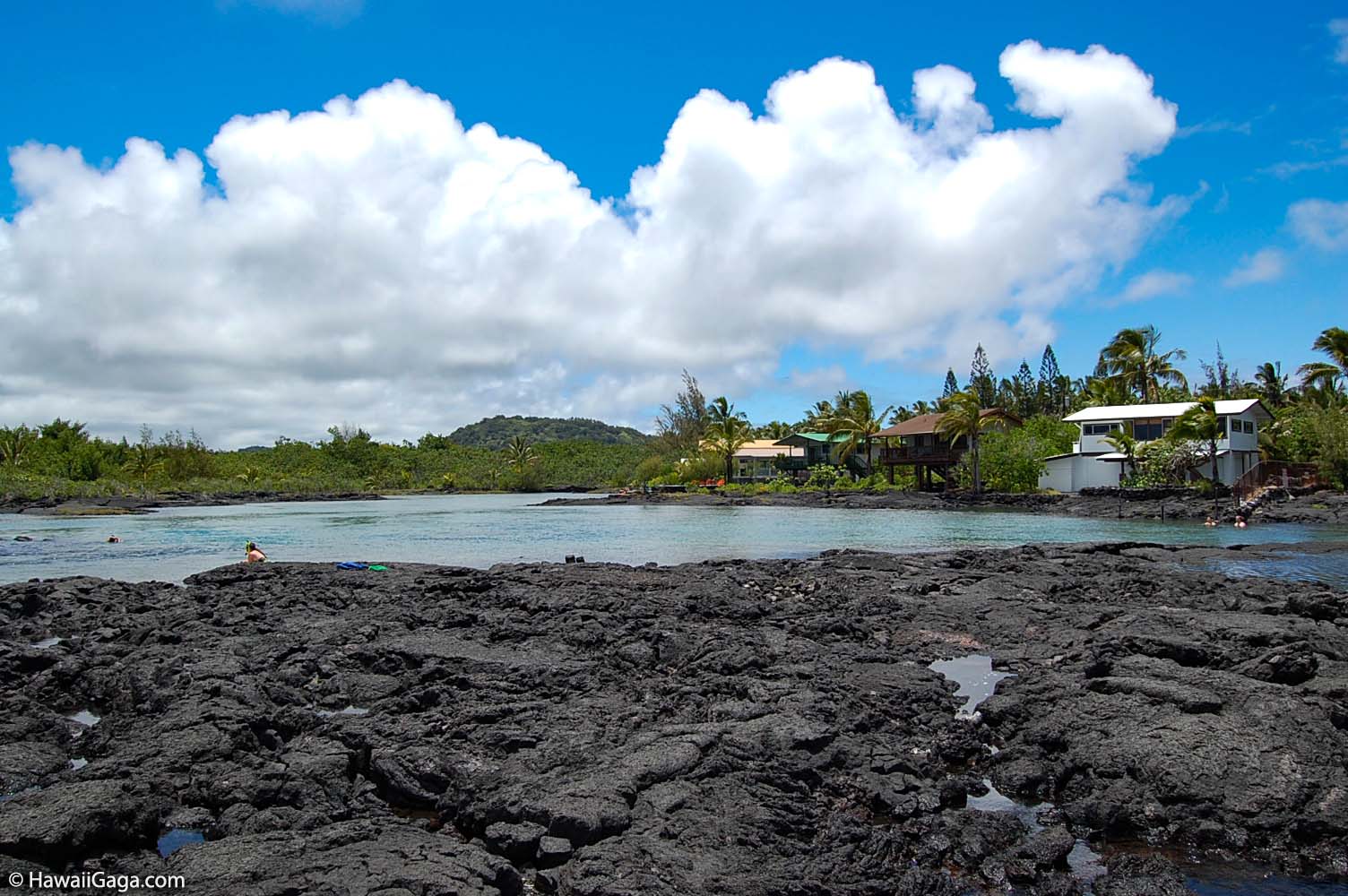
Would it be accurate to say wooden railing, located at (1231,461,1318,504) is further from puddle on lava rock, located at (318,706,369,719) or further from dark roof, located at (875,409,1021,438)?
puddle on lava rock, located at (318,706,369,719)

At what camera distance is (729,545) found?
31891mm

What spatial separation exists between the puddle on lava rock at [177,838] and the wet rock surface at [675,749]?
0.11m

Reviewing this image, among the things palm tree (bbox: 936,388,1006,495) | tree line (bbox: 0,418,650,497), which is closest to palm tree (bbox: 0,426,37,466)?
tree line (bbox: 0,418,650,497)

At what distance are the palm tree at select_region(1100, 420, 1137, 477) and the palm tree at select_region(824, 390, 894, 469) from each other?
21.9 metres

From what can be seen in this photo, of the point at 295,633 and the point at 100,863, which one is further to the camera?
the point at 295,633

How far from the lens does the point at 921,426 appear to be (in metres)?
69.1

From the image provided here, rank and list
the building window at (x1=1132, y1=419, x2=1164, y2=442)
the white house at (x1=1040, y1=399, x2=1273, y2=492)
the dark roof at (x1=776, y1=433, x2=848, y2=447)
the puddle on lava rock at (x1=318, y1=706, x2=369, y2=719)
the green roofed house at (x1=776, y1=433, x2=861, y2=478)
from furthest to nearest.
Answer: the green roofed house at (x1=776, y1=433, x2=861, y2=478) < the dark roof at (x1=776, y1=433, x2=848, y2=447) < the building window at (x1=1132, y1=419, x2=1164, y2=442) < the white house at (x1=1040, y1=399, x2=1273, y2=492) < the puddle on lava rock at (x1=318, y1=706, x2=369, y2=719)

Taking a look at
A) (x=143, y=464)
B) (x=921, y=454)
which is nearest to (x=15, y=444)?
(x=143, y=464)

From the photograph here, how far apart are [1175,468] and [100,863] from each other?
2205 inches

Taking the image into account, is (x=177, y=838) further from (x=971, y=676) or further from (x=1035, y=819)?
(x=971, y=676)

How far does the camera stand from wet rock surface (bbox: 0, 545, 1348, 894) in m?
5.73

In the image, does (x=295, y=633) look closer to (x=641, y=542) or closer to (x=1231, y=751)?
(x=1231, y=751)

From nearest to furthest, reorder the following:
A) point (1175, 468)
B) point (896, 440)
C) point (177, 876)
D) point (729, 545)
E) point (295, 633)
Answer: point (177, 876)
point (295, 633)
point (729, 545)
point (1175, 468)
point (896, 440)

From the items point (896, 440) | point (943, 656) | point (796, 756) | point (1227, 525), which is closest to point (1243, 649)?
point (943, 656)
